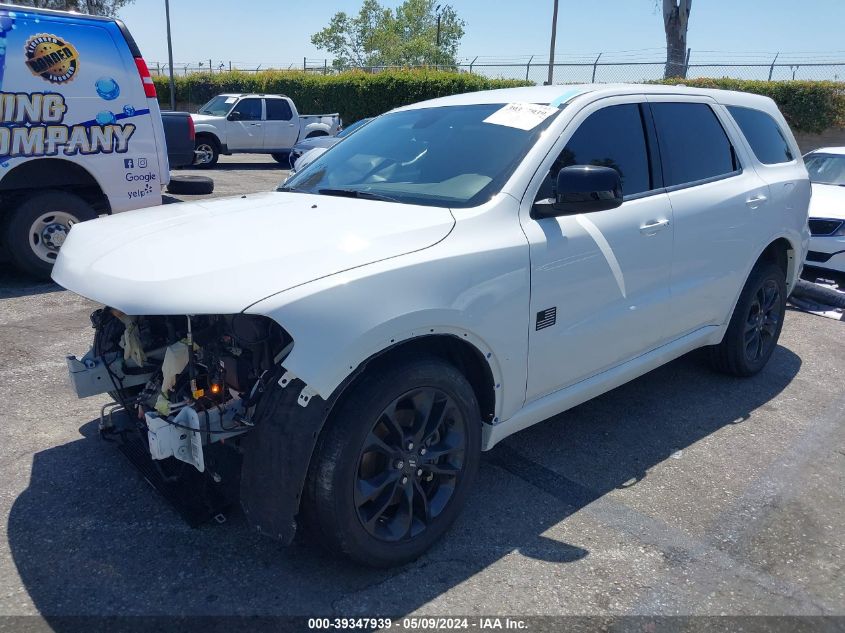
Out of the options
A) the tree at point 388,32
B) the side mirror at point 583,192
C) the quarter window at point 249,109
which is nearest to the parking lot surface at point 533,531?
the side mirror at point 583,192

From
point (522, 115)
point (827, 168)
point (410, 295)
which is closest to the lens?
point (410, 295)

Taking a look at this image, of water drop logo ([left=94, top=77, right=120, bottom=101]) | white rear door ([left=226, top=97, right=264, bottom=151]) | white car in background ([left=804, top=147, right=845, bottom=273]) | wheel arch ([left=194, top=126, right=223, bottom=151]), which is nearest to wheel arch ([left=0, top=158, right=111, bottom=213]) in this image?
water drop logo ([left=94, top=77, right=120, bottom=101])

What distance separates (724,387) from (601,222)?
218cm

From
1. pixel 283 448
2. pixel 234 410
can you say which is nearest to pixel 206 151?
pixel 234 410

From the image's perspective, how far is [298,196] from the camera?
3656mm

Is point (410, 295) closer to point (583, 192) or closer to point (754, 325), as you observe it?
point (583, 192)

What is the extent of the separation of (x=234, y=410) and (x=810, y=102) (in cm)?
1979

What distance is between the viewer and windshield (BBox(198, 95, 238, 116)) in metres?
18.8

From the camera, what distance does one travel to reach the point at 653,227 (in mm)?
3771

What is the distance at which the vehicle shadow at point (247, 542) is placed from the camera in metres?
2.67

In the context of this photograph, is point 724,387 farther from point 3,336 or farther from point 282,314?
point 3,336

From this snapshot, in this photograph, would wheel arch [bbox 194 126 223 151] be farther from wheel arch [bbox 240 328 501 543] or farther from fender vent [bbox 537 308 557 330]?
wheel arch [bbox 240 328 501 543]

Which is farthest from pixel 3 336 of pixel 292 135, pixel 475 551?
pixel 292 135

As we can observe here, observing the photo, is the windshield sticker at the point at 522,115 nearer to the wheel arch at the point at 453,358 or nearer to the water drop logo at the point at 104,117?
the wheel arch at the point at 453,358
